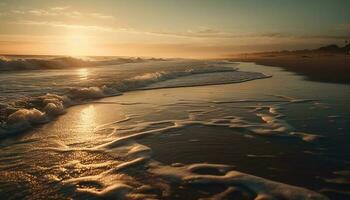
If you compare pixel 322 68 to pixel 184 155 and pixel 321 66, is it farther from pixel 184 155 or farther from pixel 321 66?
pixel 184 155

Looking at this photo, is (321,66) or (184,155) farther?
(321,66)

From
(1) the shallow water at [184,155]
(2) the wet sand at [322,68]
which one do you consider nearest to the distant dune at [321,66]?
(2) the wet sand at [322,68]

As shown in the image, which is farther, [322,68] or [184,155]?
[322,68]

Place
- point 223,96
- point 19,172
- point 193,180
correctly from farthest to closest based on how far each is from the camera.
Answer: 1. point 223,96
2. point 19,172
3. point 193,180

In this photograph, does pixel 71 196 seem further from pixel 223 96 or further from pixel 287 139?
pixel 223 96

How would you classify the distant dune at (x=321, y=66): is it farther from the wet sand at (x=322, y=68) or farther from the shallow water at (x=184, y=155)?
the shallow water at (x=184, y=155)

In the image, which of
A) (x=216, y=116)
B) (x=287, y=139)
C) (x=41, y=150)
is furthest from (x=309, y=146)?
(x=41, y=150)

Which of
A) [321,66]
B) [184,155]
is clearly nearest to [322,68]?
[321,66]

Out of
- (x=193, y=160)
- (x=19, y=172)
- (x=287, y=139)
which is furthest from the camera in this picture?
(x=287, y=139)
